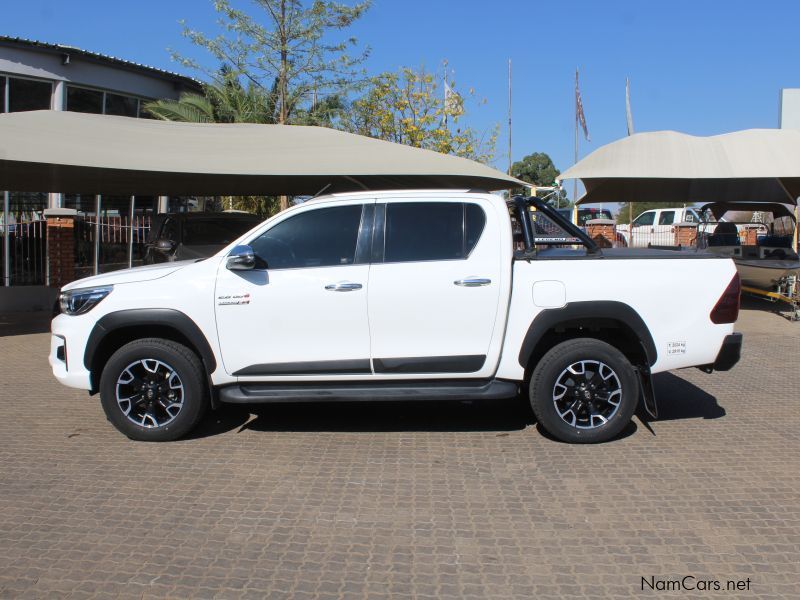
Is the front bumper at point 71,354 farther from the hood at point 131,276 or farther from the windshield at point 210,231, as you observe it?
the windshield at point 210,231

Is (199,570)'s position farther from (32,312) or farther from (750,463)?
(32,312)

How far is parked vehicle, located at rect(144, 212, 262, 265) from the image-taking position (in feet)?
39.2

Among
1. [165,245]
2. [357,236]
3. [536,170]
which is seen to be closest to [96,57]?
[165,245]

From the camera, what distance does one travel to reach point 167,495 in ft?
15.2

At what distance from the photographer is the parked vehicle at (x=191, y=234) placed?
11945mm

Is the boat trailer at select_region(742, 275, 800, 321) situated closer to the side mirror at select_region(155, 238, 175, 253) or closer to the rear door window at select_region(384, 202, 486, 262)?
the rear door window at select_region(384, 202, 486, 262)

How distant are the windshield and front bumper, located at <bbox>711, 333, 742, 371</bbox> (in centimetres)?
888

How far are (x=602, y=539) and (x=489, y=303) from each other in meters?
1.91

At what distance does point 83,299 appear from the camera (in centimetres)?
555

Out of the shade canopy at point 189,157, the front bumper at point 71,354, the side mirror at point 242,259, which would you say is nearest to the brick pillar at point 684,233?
the shade canopy at point 189,157

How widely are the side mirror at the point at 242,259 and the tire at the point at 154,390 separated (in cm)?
75

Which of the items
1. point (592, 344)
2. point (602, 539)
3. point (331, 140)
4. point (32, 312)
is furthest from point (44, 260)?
point (602, 539)

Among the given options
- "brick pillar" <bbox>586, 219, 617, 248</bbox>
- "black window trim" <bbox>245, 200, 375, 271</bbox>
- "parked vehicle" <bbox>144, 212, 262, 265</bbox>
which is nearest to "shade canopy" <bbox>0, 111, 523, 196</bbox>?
"parked vehicle" <bbox>144, 212, 262, 265</bbox>

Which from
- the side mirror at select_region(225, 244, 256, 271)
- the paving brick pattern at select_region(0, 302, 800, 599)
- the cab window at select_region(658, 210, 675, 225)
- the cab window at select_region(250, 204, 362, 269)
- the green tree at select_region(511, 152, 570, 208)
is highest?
the green tree at select_region(511, 152, 570, 208)
